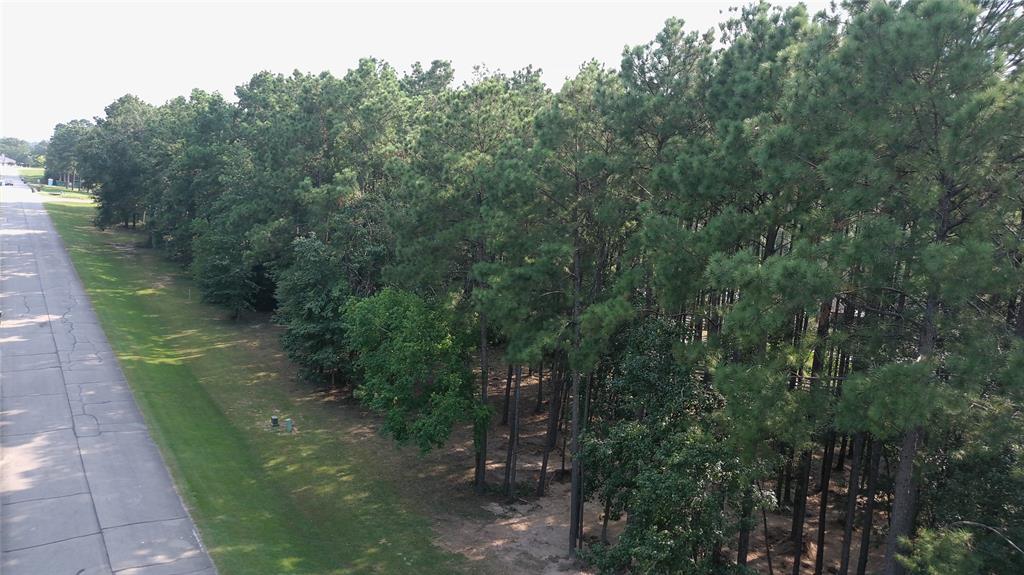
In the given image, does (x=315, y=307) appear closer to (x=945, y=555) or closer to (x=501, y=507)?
(x=501, y=507)

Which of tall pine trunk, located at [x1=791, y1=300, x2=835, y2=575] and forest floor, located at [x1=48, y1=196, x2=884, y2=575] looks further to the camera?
forest floor, located at [x1=48, y1=196, x2=884, y2=575]

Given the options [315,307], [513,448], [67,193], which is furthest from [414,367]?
[67,193]

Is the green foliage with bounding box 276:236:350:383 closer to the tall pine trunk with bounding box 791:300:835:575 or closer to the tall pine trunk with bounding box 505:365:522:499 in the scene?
the tall pine trunk with bounding box 505:365:522:499

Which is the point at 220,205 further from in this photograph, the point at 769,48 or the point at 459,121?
the point at 769,48

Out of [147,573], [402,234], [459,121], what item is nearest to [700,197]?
[459,121]

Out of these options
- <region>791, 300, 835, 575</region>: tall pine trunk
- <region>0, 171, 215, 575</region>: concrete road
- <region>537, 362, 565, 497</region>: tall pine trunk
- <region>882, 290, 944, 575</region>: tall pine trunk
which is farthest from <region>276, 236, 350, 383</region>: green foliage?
<region>882, 290, 944, 575</region>: tall pine trunk

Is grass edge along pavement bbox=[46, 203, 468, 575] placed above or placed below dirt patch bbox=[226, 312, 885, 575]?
above
